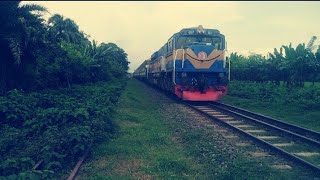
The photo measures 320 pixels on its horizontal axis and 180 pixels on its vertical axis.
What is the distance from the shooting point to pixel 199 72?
1631cm

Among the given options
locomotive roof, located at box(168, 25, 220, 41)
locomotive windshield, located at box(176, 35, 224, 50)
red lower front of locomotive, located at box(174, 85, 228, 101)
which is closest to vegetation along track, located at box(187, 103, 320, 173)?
red lower front of locomotive, located at box(174, 85, 228, 101)

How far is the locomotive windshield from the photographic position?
1681 centimetres

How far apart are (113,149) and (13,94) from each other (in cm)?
555

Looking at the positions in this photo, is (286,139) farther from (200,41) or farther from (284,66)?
(284,66)

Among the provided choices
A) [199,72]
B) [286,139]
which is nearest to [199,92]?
[199,72]

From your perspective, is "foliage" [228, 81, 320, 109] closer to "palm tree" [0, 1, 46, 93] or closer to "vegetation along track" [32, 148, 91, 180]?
"vegetation along track" [32, 148, 91, 180]

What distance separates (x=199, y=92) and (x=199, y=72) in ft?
3.36

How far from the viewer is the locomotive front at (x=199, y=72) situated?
16047 mm

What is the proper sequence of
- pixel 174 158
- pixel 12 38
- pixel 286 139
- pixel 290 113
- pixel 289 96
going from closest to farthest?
pixel 174 158 < pixel 286 139 < pixel 12 38 < pixel 290 113 < pixel 289 96

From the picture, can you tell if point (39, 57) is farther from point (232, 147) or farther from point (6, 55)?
point (232, 147)

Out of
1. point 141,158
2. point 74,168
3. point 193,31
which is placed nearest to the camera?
point 74,168

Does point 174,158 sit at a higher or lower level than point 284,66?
lower

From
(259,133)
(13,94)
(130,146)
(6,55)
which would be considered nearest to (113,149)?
(130,146)

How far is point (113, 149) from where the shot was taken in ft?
24.2
